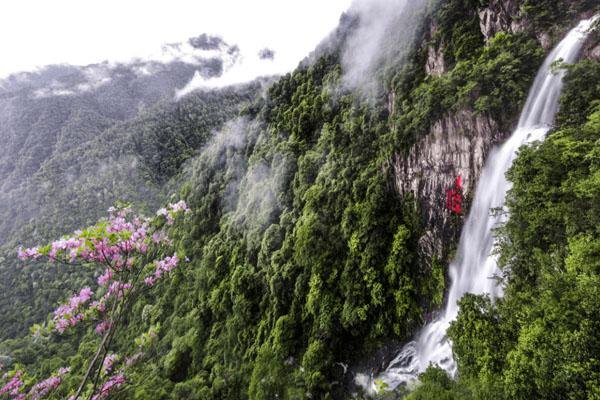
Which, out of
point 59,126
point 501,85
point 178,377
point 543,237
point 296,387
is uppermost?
point 59,126

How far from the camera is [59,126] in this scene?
10606 cm

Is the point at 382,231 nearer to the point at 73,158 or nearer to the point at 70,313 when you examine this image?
the point at 70,313

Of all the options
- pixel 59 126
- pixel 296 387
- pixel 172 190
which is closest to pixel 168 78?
pixel 59 126

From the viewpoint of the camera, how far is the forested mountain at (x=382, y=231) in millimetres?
8867

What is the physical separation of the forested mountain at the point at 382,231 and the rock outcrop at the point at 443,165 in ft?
0.31

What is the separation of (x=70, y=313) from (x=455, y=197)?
1787cm

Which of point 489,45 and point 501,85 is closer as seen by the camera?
point 501,85

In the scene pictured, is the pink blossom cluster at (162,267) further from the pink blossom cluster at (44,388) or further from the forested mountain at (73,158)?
the forested mountain at (73,158)

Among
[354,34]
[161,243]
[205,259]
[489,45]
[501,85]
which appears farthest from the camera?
[205,259]

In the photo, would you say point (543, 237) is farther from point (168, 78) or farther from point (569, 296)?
point (168, 78)

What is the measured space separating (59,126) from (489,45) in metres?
125

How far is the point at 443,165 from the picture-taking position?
18938 millimetres

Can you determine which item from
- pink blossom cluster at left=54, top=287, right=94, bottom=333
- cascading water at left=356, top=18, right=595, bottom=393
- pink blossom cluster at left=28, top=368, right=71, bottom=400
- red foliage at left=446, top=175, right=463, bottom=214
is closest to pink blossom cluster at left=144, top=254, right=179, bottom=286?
pink blossom cluster at left=54, top=287, right=94, bottom=333

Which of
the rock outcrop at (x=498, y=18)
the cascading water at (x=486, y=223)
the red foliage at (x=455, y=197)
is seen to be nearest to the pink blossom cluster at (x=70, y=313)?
the cascading water at (x=486, y=223)
